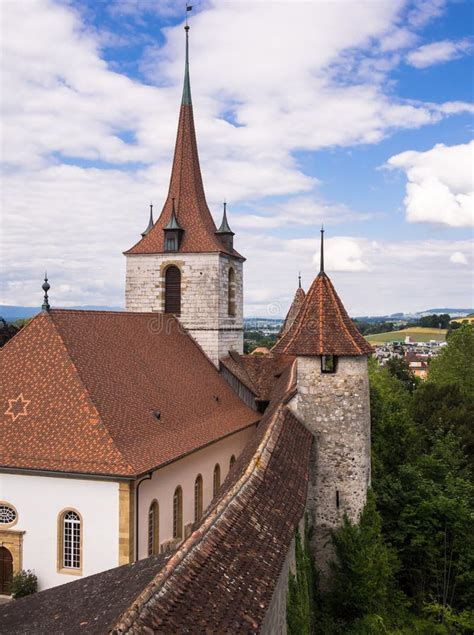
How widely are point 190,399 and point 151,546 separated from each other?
655cm

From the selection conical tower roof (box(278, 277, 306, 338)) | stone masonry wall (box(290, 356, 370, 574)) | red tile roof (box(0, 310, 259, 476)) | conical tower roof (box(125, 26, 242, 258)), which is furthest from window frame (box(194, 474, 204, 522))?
conical tower roof (box(278, 277, 306, 338))

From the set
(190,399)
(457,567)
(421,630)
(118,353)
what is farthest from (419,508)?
(118,353)

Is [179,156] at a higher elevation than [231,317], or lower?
higher

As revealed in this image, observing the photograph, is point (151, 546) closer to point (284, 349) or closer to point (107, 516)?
point (107, 516)

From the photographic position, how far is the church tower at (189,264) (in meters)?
28.5

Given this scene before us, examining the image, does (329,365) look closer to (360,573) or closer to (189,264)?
(360,573)

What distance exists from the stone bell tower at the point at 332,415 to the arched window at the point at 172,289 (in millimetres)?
13637

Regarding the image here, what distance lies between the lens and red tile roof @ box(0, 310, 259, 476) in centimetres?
1528

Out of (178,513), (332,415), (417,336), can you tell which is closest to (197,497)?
(178,513)

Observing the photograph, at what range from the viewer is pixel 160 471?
16.8 m

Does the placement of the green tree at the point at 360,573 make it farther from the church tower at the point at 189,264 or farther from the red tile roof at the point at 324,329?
the church tower at the point at 189,264

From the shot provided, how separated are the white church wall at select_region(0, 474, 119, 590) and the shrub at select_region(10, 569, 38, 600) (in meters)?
0.13

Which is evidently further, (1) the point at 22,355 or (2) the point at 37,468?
(1) the point at 22,355

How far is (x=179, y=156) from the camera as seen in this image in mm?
30344
